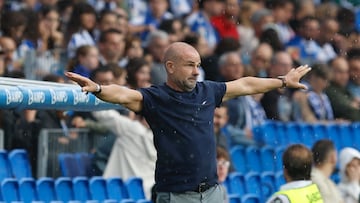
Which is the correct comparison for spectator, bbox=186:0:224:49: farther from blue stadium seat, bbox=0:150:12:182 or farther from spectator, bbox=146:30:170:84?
blue stadium seat, bbox=0:150:12:182

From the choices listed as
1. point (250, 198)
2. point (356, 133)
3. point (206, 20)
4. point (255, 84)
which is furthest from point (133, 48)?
point (255, 84)

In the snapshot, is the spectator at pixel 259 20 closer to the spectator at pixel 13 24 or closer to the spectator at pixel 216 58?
the spectator at pixel 216 58

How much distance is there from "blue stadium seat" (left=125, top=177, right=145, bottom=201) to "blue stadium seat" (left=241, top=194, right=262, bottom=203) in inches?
38.8

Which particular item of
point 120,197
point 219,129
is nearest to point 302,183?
point 120,197

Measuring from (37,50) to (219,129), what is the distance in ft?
7.08

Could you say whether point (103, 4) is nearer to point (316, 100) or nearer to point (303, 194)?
point (316, 100)

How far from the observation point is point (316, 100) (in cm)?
1611

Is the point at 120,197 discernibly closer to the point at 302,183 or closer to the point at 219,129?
the point at 219,129

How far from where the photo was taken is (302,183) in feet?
32.6

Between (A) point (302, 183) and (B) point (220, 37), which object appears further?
(B) point (220, 37)

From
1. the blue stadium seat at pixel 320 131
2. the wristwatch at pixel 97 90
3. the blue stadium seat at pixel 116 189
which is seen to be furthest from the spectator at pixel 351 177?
the wristwatch at pixel 97 90

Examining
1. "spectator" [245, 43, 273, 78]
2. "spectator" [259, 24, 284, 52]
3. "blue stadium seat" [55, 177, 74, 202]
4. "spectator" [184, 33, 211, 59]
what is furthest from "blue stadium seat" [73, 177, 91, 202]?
"spectator" [259, 24, 284, 52]

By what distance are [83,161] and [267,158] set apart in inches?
104

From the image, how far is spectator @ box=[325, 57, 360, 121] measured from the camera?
1661 centimetres
